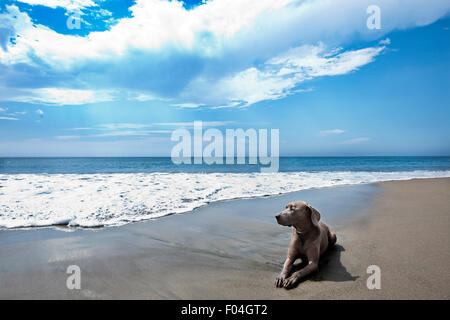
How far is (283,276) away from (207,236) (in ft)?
7.39

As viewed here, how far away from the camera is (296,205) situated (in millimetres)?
3434

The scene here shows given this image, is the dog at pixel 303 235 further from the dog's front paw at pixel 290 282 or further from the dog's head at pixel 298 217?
the dog's front paw at pixel 290 282

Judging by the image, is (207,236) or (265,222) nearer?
(207,236)

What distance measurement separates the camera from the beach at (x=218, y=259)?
301cm

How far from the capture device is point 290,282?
3061 mm

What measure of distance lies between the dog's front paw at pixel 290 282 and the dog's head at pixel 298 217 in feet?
2.16

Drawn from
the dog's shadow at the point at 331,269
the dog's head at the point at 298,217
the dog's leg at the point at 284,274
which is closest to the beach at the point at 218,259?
the dog's shadow at the point at 331,269

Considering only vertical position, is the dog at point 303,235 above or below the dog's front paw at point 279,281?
above

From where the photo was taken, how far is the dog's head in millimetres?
3361

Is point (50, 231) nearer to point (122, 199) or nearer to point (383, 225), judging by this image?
point (122, 199)

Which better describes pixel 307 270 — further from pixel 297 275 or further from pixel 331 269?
pixel 331 269

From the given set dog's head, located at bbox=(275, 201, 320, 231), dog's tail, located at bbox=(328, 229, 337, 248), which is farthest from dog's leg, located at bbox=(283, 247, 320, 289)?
dog's tail, located at bbox=(328, 229, 337, 248)

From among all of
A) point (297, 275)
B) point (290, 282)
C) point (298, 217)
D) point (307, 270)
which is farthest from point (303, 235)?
point (290, 282)
